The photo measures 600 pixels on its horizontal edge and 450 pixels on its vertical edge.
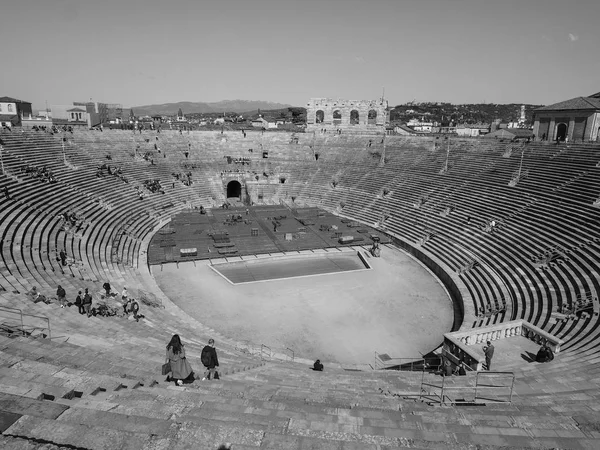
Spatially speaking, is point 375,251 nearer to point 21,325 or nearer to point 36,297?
point 36,297

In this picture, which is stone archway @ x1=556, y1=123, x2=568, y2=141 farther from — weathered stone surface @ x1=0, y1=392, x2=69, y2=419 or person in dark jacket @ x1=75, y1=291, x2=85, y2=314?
weathered stone surface @ x1=0, y1=392, x2=69, y2=419

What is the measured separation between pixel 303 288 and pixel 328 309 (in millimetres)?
2868

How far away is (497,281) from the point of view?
2242cm

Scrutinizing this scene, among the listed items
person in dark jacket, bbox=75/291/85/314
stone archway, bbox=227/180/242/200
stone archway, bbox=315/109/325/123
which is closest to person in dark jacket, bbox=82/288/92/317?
person in dark jacket, bbox=75/291/85/314

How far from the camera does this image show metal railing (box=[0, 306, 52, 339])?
12.0m

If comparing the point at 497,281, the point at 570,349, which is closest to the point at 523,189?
the point at 497,281

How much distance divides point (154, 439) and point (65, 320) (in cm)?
1126

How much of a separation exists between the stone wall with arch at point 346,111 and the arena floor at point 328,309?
107 ft

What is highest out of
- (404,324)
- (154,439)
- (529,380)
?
(154,439)

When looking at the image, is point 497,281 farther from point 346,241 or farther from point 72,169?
point 72,169

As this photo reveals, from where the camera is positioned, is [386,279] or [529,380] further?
[386,279]

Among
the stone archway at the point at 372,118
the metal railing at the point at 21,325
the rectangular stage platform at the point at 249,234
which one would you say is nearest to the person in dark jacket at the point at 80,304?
the metal railing at the point at 21,325

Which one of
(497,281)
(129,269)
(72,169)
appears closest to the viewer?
(497,281)

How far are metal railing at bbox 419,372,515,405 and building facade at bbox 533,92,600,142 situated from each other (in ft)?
113
